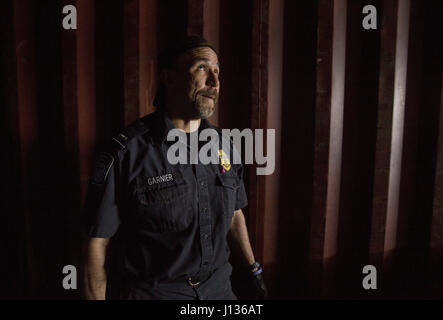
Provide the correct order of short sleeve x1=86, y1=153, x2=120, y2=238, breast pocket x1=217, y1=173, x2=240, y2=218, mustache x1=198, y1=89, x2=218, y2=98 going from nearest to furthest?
short sleeve x1=86, y1=153, x2=120, y2=238 → mustache x1=198, y1=89, x2=218, y2=98 → breast pocket x1=217, y1=173, x2=240, y2=218

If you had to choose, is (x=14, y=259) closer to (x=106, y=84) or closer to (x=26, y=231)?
(x=26, y=231)

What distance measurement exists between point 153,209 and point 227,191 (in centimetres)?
40

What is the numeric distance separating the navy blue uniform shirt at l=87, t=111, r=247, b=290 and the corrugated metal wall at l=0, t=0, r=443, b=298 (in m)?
0.42

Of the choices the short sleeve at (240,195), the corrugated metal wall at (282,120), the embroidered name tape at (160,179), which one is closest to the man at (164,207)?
the embroidered name tape at (160,179)

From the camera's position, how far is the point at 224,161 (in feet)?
4.91

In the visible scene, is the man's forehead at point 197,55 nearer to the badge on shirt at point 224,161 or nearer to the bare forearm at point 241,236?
the badge on shirt at point 224,161

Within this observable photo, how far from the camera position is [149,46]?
161 cm

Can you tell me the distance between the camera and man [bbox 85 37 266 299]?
1.20 meters

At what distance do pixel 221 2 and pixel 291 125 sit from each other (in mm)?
865

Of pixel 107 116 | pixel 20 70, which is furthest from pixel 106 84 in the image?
pixel 20 70

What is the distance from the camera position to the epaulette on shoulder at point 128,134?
48.5 inches

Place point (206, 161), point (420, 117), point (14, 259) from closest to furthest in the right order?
point (206, 161) → point (14, 259) → point (420, 117)

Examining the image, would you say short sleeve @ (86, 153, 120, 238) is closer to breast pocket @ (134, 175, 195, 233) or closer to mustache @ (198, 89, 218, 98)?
breast pocket @ (134, 175, 195, 233)

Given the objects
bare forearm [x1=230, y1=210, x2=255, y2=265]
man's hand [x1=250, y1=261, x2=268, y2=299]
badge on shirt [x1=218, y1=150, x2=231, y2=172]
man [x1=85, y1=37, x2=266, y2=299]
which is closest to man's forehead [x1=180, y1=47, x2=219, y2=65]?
man [x1=85, y1=37, x2=266, y2=299]
